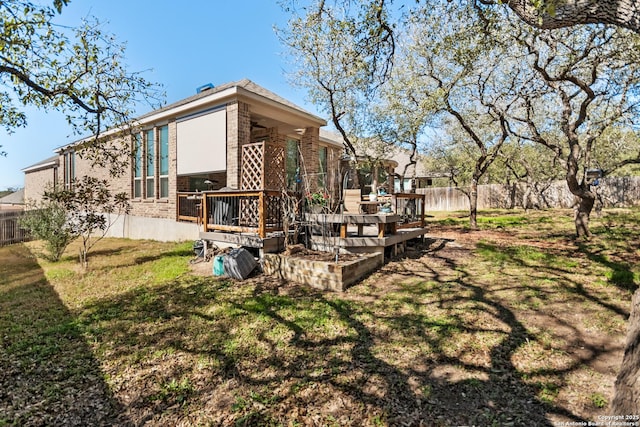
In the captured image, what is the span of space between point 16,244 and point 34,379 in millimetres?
14395

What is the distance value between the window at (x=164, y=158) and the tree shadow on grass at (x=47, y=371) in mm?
6308

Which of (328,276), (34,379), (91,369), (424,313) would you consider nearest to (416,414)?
(424,313)

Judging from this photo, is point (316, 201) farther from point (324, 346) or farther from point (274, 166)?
point (324, 346)

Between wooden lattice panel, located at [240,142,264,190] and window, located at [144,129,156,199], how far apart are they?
5.38 metres

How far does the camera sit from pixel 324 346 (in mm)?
3840

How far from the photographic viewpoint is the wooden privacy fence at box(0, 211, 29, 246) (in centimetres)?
1341

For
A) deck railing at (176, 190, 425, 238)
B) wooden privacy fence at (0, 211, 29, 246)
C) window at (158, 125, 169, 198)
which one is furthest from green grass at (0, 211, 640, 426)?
wooden privacy fence at (0, 211, 29, 246)

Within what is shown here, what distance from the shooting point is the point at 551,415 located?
2516 mm

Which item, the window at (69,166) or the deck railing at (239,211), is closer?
the deck railing at (239,211)

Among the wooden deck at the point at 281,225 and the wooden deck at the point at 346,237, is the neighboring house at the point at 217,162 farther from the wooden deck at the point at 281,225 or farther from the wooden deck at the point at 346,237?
the wooden deck at the point at 346,237

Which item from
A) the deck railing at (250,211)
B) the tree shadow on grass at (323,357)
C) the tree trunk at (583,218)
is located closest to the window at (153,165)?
the deck railing at (250,211)

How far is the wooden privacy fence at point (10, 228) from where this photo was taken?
44.0ft

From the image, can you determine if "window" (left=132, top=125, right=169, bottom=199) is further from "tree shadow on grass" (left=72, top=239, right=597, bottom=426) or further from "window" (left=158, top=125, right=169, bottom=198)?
"tree shadow on grass" (left=72, top=239, right=597, bottom=426)

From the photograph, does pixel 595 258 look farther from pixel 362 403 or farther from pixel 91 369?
pixel 91 369
